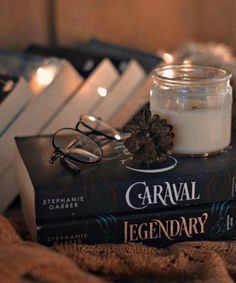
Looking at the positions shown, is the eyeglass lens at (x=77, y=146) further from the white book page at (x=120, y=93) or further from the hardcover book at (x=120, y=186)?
the white book page at (x=120, y=93)

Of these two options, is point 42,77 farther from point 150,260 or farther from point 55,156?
point 150,260

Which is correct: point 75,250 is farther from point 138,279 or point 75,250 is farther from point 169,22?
point 169,22

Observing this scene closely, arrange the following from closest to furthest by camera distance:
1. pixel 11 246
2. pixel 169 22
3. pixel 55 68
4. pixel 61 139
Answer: pixel 11 246
pixel 61 139
pixel 55 68
pixel 169 22

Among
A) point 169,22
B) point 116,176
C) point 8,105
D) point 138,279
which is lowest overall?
point 138,279

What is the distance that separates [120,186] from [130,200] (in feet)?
0.07

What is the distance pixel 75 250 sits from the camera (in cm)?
59

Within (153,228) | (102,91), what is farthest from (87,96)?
(153,228)

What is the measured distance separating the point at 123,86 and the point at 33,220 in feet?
1.09

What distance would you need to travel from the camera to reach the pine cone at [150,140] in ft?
2.05

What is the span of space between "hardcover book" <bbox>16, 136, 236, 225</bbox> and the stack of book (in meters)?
0.14

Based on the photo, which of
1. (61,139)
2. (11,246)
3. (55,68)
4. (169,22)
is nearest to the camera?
(11,246)

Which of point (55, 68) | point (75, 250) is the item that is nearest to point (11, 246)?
point (75, 250)

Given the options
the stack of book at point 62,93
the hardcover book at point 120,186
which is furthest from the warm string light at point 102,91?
the hardcover book at point 120,186

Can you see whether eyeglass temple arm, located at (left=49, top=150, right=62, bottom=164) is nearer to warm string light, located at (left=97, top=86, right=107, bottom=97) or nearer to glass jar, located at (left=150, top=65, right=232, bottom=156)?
glass jar, located at (left=150, top=65, right=232, bottom=156)
